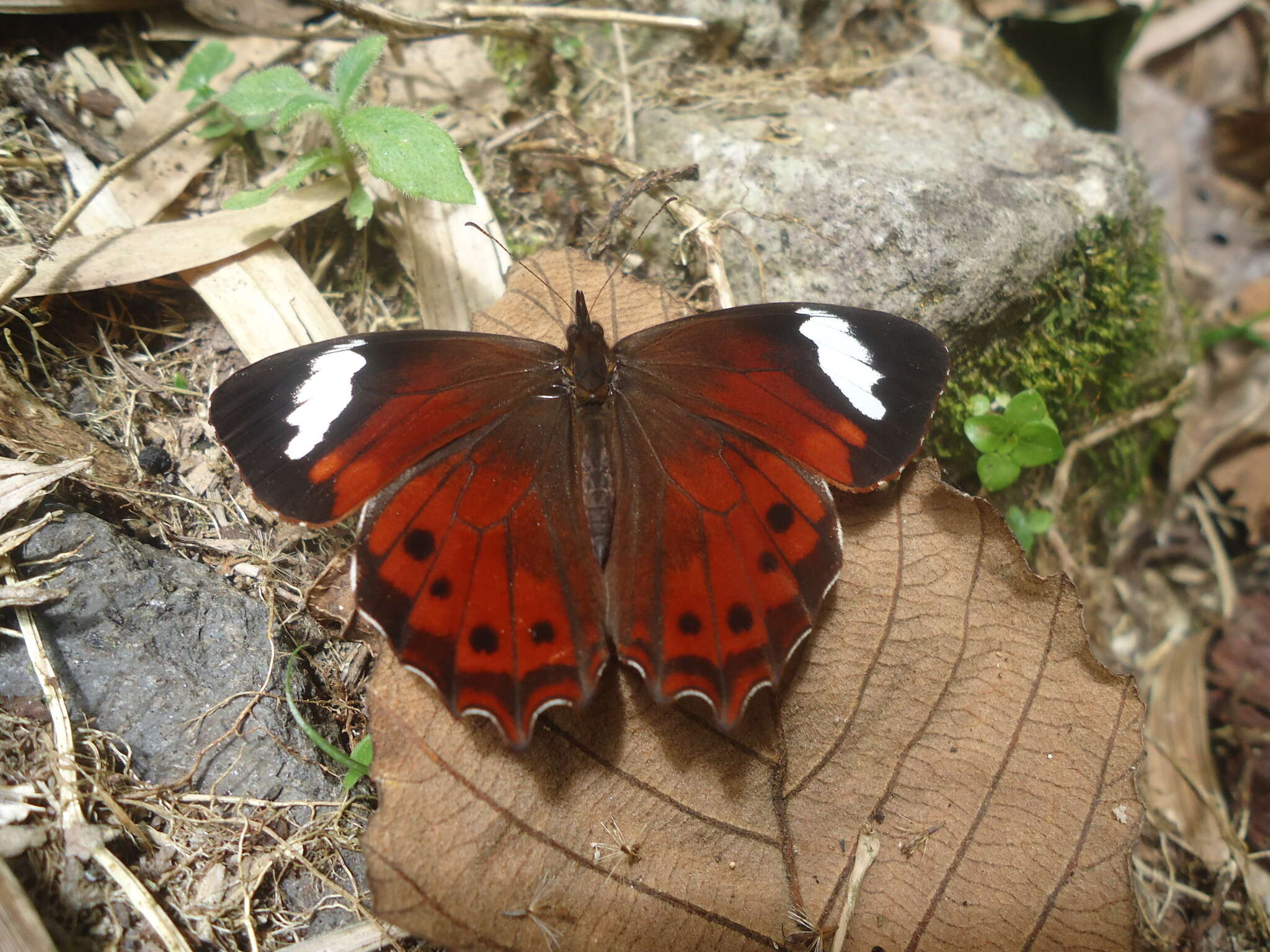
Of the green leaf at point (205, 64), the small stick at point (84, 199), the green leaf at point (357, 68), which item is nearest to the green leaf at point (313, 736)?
the small stick at point (84, 199)

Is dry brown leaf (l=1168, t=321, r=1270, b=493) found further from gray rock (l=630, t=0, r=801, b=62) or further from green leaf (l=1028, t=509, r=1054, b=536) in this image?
gray rock (l=630, t=0, r=801, b=62)

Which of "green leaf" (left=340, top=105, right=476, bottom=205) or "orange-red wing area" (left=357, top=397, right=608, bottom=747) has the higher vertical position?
"green leaf" (left=340, top=105, right=476, bottom=205)

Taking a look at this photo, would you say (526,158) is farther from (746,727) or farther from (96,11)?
(746,727)

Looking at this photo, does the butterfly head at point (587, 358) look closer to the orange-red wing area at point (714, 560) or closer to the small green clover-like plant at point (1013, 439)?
the orange-red wing area at point (714, 560)

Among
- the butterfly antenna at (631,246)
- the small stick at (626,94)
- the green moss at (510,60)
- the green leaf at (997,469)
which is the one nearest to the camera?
the butterfly antenna at (631,246)

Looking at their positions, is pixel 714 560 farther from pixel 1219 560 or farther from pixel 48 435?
pixel 1219 560

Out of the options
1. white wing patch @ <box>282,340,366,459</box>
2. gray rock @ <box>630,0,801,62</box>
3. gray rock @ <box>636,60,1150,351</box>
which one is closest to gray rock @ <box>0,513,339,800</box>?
white wing patch @ <box>282,340,366,459</box>

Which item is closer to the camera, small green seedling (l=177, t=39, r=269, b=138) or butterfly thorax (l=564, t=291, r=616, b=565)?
butterfly thorax (l=564, t=291, r=616, b=565)
